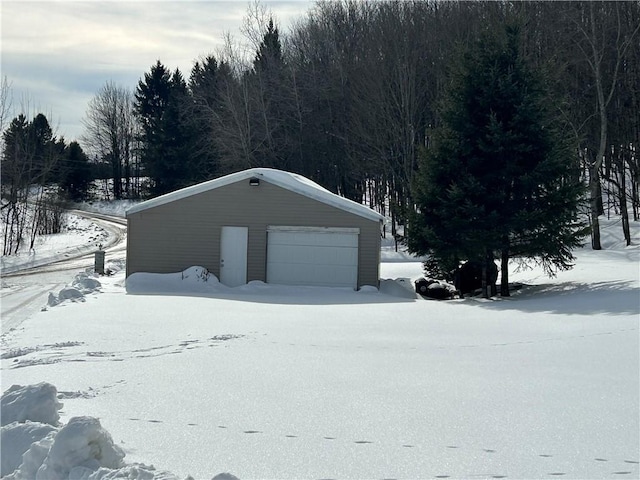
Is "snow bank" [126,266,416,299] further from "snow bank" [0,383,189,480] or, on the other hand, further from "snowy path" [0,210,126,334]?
"snow bank" [0,383,189,480]

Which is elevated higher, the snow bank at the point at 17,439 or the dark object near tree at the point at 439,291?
the dark object near tree at the point at 439,291

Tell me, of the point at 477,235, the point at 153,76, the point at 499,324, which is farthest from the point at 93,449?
the point at 153,76

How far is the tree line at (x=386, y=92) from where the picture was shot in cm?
3069

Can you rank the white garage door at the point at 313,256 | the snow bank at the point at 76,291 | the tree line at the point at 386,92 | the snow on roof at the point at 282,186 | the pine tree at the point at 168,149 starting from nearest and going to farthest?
1. the snow bank at the point at 76,291
2. the snow on roof at the point at 282,186
3. the white garage door at the point at 313,256
4. the tree line at the point at 386,92
5. the pine tree at the point at 168,149

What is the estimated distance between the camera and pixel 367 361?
8039mm

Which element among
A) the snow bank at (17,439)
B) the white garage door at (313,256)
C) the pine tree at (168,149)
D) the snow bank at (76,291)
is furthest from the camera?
the pine tree at (168,149)

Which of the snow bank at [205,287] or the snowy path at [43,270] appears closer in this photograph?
the snowy path at [43,270]

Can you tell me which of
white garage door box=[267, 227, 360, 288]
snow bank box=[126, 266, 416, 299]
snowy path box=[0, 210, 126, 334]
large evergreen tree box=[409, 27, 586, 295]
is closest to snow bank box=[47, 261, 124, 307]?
snowy path box=[0, 210, 126, 334]

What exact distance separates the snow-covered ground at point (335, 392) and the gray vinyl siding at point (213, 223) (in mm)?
8253

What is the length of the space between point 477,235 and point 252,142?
906 inches

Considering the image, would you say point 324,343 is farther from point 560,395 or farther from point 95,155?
point 95,155

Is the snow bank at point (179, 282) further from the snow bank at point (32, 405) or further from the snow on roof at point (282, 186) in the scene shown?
the snow bank at point (32, 405)

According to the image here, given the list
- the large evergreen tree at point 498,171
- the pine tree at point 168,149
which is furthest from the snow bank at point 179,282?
the pine tree at point 168,149

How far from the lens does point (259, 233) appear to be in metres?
21.2
